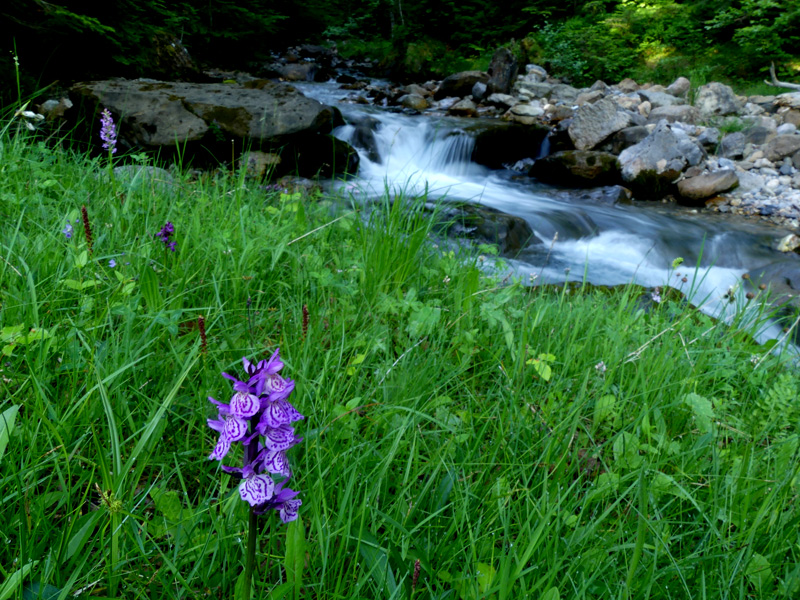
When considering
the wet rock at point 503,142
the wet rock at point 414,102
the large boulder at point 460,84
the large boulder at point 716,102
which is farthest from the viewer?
the large boulder at point 460,84

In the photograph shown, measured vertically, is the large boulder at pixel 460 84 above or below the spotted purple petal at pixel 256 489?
below

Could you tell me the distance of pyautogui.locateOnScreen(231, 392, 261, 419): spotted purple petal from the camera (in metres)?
0.76

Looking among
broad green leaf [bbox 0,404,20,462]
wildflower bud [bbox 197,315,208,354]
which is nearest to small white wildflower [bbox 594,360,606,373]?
wildflower bud [bbox 197,315,208,354]

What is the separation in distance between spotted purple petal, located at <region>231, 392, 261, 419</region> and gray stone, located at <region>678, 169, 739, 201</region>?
10.2 metres

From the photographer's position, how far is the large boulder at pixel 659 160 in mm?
9781

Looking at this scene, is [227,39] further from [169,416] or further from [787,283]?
[169,416]

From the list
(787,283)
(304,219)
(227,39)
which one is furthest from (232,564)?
(227,39)

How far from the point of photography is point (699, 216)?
352 inches

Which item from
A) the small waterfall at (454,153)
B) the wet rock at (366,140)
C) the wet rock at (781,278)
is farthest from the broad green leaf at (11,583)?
the small waterfall at (454,153)

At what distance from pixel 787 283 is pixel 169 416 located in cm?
667

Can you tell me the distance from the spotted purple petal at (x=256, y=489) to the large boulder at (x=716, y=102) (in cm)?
1393

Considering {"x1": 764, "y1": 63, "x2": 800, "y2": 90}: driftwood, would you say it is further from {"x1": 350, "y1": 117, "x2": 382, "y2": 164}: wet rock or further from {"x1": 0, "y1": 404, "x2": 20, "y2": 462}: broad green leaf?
{"x1": 0, "y1": 404, "x2": 20, "y2": 462}: broad green leaf

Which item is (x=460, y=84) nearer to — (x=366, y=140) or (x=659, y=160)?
(x=366, y=140)

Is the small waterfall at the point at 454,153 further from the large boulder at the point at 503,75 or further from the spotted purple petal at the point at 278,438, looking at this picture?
the spotted purple petal at the point at 278,438
